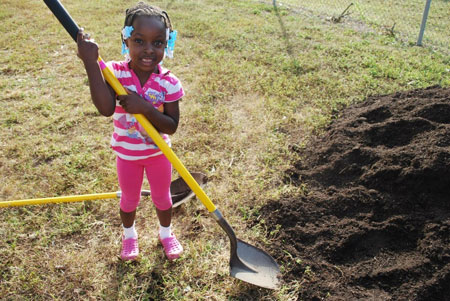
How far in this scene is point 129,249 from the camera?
274cm

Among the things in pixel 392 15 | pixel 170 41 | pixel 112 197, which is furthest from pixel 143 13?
pixel 392 15

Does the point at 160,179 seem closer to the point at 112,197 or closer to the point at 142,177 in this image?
the point at 142,177

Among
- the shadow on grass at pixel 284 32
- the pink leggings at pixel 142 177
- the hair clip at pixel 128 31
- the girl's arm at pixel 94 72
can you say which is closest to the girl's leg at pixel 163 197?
the pink leggings at pixel 142 177

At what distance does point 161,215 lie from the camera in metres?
2.70

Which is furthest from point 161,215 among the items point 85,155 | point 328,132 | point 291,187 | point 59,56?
point 59,56

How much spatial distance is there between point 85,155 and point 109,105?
2.07 metres

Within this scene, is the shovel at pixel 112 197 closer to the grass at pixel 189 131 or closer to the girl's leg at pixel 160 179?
the grass at pixel 189 131

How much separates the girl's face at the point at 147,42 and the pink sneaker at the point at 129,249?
139 centimetres

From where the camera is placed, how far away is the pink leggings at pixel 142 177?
2.32 meters

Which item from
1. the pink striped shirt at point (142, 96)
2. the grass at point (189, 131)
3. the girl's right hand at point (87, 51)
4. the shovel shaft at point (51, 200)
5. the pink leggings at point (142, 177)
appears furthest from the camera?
the shovel shaft at point (51, 200)

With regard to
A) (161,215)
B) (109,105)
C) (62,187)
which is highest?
(109,105)

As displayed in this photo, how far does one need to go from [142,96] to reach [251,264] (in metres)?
1.42

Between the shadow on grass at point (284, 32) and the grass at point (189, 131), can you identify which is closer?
the grass at point (189, 131)

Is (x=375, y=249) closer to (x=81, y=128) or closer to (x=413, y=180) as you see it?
(x=413, y=180)
